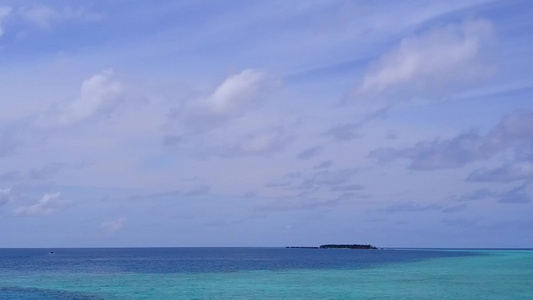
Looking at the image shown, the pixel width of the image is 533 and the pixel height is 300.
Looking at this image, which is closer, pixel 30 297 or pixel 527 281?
pixel 30 297

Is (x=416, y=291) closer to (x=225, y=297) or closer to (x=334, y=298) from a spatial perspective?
(x=334, y=298)

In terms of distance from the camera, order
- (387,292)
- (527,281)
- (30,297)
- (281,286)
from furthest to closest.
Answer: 1. (527,281)
2. (281,286)
3. (387,292)
4. (30,297)

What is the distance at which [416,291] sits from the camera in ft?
174

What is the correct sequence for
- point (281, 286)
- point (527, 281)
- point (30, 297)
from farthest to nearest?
point (527, 281) < point (281, 286) < point (30, 297)

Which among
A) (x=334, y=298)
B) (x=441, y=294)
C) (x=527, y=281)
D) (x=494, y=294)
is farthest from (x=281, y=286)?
(x=527, y=281)

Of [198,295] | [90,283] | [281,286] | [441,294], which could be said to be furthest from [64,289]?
[441,294]

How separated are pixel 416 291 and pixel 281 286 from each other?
12.5 meters

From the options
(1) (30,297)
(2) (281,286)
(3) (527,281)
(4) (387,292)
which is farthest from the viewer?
(3) (527,281)

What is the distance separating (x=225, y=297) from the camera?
4866 cm

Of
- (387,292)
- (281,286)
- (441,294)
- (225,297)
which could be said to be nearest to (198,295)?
(225,297)

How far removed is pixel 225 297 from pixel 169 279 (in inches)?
807

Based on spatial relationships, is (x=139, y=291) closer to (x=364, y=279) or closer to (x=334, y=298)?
(x=334, y=298)

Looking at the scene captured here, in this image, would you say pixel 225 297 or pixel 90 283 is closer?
pixel 225 297

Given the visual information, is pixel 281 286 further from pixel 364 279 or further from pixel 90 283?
pixel 90 283
